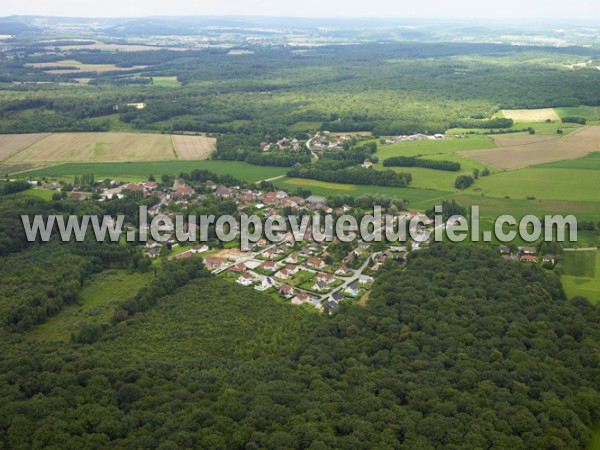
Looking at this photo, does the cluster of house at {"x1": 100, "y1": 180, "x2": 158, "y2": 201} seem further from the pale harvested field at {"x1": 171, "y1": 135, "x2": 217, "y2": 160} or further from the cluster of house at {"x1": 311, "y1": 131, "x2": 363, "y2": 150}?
the cluster of house at {"x1": 311, "y1": 131, "x2": 363, "y2": 150}

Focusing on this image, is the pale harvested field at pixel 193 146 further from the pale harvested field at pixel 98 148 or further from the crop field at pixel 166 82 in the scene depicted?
the crop field at pixel 166 82

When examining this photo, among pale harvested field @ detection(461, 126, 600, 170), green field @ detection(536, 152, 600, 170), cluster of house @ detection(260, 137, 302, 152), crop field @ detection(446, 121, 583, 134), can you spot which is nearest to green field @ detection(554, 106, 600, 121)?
crop field @ detection(446, 121, 583, 134)

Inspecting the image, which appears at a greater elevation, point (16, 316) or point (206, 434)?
point (206, 434)

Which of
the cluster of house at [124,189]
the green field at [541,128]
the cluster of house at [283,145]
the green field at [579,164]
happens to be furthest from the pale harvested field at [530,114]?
the cluster of house at [124,189]

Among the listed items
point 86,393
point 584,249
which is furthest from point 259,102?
point 86,393

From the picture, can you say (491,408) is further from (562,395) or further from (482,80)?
(482,80)

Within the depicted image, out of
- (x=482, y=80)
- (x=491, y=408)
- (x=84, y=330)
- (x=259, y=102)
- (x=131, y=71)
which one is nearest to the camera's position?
(x=491, y=408)
